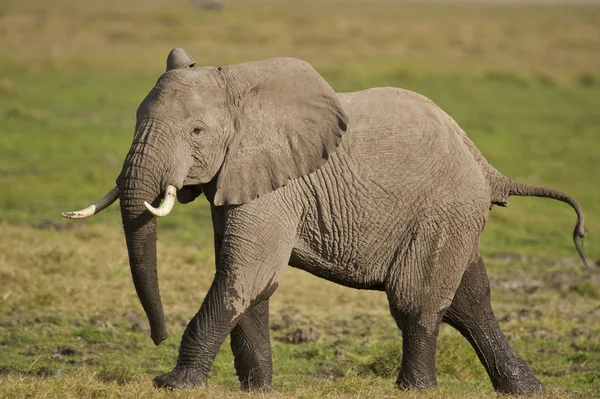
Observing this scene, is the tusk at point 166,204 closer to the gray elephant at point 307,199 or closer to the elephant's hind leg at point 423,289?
the gray elephant at point 307,199

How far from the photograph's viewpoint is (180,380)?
685 centimetres

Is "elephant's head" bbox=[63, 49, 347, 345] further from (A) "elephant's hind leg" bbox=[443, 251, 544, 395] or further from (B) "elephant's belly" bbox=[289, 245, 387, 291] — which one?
(A) "elephant's hind leg" bbox=[443, 251, 544, 395]

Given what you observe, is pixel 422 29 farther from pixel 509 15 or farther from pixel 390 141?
pixel 390 141

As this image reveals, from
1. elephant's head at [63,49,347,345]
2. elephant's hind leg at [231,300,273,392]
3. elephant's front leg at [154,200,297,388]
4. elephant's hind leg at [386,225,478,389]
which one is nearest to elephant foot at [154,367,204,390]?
elephant's front leg at [154,200,297,388]

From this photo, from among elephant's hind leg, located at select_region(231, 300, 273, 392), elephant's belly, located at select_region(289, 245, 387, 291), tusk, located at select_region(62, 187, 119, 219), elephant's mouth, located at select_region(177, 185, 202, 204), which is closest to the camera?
tusk, located at select_region(62, 187, 119, 219)

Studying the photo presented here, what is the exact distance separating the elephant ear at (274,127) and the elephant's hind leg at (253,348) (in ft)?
3.31

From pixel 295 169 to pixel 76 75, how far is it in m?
27.3

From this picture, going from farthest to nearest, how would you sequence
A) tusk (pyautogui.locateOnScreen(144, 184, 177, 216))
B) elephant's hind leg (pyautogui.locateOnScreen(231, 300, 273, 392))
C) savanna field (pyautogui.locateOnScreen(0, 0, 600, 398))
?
savanna field (pyautogui.locateOnScreen(0, 0, 600, 398)) < elephant's hind leg (pyautogui.locateOnScreen(231, 300, 273, 392)) < tusk (pyautogui.locateOnScreen(144, 184, 177, 216))

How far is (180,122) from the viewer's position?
22.4 ft

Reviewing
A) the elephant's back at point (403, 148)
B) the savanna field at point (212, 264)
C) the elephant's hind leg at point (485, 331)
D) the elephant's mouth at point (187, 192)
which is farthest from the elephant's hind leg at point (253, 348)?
the elephant's hind leg at point (485, 331)

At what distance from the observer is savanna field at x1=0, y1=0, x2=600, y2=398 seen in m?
8.79

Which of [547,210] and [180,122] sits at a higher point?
[180,122]

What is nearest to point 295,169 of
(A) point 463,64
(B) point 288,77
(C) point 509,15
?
(B) point 288,77

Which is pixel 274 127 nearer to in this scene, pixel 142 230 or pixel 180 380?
pixel 142 230
